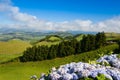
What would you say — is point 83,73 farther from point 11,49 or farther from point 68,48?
point 11,49

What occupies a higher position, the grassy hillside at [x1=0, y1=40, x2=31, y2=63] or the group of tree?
the group of tree

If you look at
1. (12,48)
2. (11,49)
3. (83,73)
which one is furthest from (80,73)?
(12,48)

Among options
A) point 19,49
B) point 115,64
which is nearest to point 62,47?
point 19,49

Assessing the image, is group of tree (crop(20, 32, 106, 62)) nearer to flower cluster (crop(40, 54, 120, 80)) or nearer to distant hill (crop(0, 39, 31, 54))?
distant hill (crop(0, 39, 31, 54))

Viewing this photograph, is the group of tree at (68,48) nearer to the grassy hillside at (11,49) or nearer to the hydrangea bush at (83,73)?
the grassy hillside at (11,49)

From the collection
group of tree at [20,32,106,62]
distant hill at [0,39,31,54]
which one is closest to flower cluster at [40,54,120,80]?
group of tree at [20,32,106,62]

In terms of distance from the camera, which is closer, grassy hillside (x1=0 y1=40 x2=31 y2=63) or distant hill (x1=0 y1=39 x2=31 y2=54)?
grassy hillside (x1=0 y1=40 x2=31 y2=63)

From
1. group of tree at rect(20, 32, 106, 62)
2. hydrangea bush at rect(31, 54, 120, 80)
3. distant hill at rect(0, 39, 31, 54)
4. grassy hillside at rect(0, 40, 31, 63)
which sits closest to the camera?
hydrangea bush at rect(31, 54, 120, 80)

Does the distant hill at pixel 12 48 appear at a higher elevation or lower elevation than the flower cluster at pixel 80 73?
lower

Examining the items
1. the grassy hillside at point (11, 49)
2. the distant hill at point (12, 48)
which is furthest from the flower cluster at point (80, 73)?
the distant hill at point (12, 48)

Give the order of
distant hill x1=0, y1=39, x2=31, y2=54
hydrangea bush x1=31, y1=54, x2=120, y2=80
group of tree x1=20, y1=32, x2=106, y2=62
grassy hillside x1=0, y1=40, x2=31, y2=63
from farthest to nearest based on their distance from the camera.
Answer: distant hill x1=0, y1=39, x2=31, y2=54 → grassy hillside x1=0, y1=40, x2=31, y2=63 → group of tree x1=20, y1=32, x2=106, y2=62 → hydrangea bush x1=31, y1=54, x2=120, y2=80

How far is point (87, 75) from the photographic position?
8.51 m

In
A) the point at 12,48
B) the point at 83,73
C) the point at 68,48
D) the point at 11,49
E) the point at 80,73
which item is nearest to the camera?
the point at 83,73

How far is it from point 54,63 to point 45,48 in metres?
30.7
